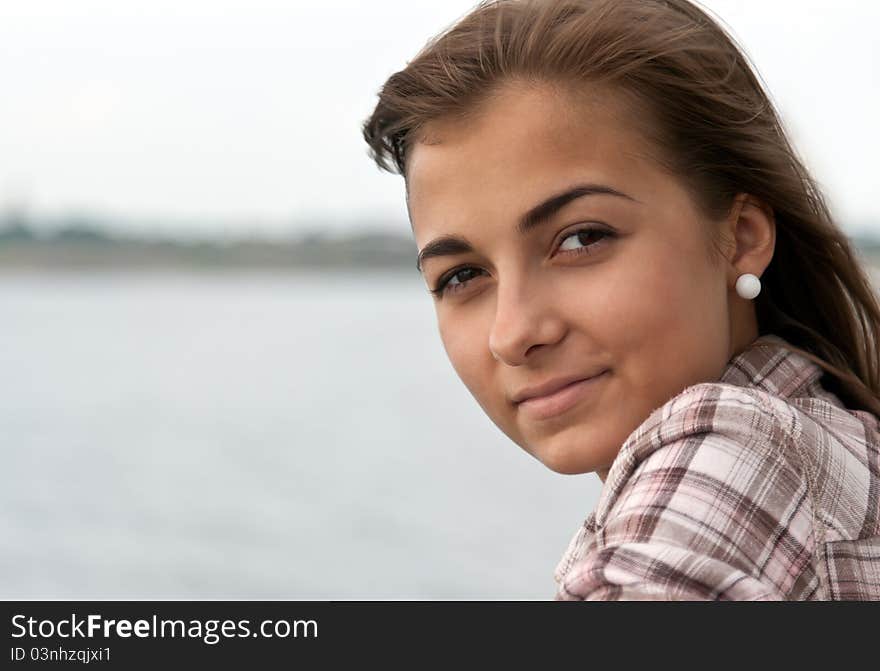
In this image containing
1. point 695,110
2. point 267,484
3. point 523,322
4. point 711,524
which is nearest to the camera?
point 711,524

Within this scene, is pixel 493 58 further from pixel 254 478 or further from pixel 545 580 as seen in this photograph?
pixel 254 478

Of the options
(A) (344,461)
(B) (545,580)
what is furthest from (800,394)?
(A) (344,461)

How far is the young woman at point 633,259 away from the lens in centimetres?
105

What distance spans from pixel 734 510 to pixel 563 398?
32cm

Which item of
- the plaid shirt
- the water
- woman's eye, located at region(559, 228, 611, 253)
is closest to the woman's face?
woman's eye, located at region(559, 228, 611, 253)

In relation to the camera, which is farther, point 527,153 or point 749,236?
point 749,236

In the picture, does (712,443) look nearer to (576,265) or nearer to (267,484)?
(576,265)

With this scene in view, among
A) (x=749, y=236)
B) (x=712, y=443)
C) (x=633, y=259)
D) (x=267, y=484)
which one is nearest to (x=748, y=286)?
(x=749, y=236)

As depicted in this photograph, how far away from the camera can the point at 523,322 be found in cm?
122

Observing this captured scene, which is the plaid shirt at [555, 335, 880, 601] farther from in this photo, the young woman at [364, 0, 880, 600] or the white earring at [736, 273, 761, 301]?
the white earring at [736, 273, 761, 301]

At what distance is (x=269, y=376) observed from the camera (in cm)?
1356

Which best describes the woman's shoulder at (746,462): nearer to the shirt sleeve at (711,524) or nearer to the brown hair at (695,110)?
the shirt sleeve at (711,524)

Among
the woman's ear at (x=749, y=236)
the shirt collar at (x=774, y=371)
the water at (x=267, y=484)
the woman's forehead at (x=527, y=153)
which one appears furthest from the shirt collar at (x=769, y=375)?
the water at (x=267, y=484)

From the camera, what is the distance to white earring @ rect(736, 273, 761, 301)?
135 centimetres
